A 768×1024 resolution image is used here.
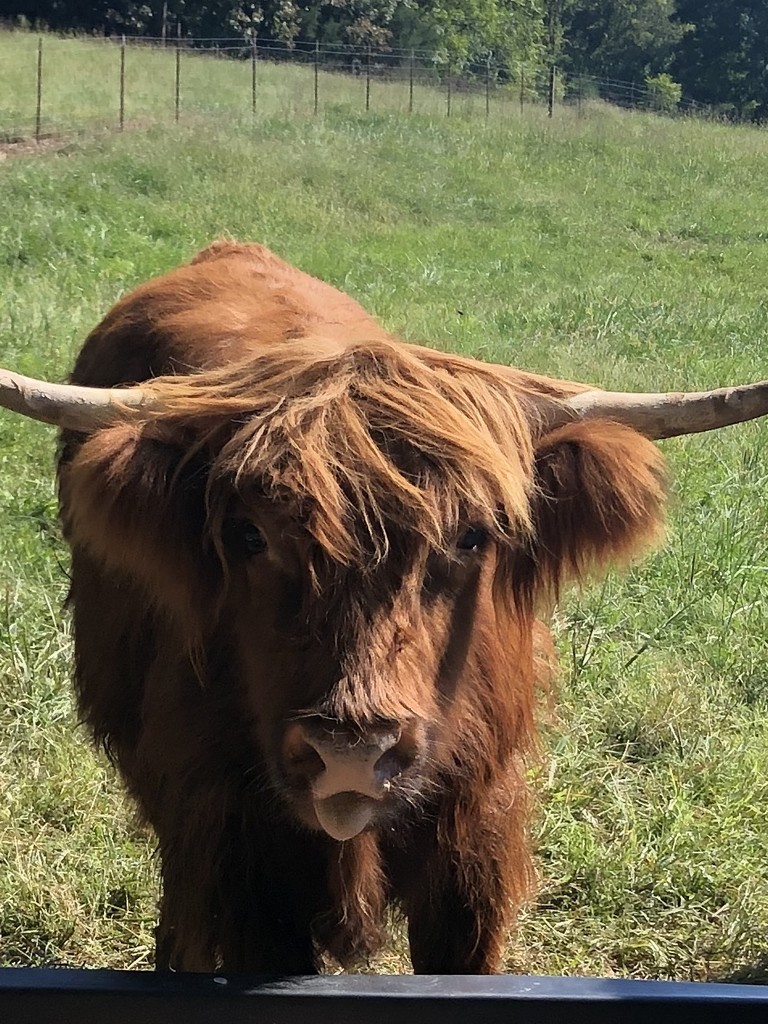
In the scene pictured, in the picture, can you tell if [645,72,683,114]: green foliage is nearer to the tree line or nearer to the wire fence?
the tree line

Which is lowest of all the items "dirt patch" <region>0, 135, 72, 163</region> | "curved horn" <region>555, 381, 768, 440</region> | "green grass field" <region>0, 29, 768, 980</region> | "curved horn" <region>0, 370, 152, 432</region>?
"green grass field" <region>0, 29, 768, 980</region>

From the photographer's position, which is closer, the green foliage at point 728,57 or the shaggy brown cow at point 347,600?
the shaggy brown cow at point 347,600

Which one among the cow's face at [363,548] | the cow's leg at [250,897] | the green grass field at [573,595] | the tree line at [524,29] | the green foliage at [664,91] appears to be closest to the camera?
the cow's face at [363,548]

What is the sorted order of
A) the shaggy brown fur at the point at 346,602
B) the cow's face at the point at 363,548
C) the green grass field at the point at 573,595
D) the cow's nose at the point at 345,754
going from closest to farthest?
the cow's nose at the point at 345,754, the cow's face at the point at 363,548, the shaggy brown fur at the point at 346,602, the green grass field at the point at 573,595

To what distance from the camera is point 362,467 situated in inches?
84.7

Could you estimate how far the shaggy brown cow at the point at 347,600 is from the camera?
6.70ft

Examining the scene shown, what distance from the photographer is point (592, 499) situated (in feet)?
7.70

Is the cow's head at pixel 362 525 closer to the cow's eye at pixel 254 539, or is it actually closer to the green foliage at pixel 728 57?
the cow's eye at pixel 254 539

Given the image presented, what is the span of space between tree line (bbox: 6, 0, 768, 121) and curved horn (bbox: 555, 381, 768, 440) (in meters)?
43.8

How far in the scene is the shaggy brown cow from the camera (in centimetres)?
204

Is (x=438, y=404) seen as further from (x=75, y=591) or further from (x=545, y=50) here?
(x=545, y=50)

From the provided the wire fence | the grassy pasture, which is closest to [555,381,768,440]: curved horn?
the wire fence

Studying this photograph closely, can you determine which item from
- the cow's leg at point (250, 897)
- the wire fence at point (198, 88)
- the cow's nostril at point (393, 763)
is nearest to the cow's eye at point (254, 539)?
the cow's nostril at point (393, 763)

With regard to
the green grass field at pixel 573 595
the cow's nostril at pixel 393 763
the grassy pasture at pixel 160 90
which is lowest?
the green grass field at pixel 573 595
